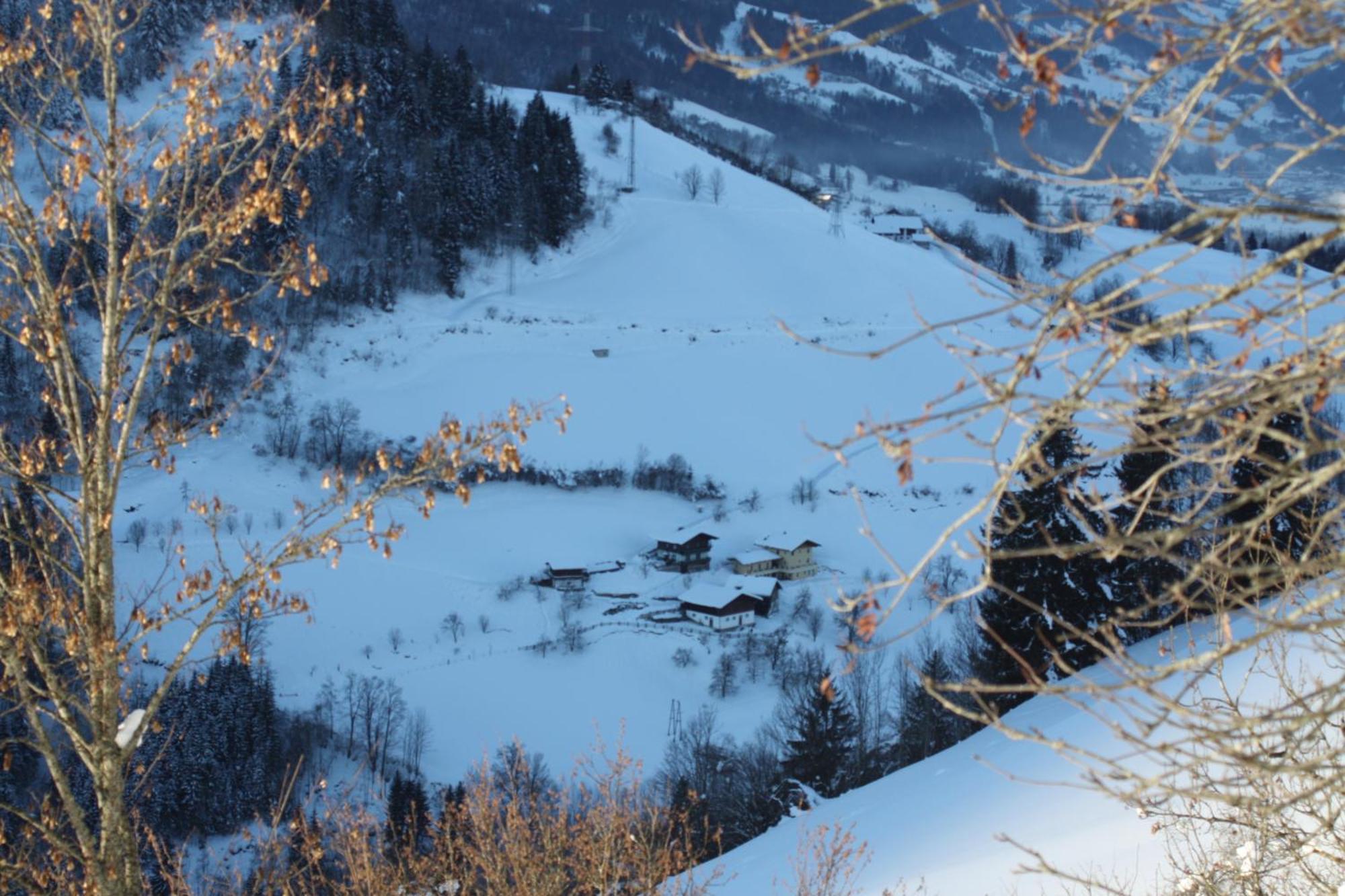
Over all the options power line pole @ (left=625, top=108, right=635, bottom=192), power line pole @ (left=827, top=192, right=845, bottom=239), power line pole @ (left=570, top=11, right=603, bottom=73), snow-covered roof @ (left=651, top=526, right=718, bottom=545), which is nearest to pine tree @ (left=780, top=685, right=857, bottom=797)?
snow-covered roof @ (left=651, top=526, right=718, bottom=545)

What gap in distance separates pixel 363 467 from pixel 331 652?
874 inches

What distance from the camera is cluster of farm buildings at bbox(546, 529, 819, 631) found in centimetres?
2719

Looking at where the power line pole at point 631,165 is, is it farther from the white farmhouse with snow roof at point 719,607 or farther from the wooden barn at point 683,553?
the white farmhouse with snow roof at point 719,607

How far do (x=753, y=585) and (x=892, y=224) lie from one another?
1521 inches

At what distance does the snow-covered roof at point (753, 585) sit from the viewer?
28.2m

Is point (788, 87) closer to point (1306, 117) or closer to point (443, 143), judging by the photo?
point (443, 143)

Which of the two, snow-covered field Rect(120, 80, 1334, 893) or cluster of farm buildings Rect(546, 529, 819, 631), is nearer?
snow-covered field Rect(120, 80, 1334, 893)

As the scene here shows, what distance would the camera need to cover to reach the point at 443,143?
46.2 meters

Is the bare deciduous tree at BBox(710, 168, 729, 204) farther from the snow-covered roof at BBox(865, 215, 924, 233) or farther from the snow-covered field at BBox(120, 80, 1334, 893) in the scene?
the snow-covered roof at BBox(865, 215, 924, 233)

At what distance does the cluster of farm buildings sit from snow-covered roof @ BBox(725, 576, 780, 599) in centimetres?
2

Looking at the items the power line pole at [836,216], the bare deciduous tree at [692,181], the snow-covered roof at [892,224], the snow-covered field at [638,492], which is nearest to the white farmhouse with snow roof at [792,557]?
the snow-covered field at [638,492]

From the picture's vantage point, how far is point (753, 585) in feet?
94.5

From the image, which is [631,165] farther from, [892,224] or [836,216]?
[892,224]

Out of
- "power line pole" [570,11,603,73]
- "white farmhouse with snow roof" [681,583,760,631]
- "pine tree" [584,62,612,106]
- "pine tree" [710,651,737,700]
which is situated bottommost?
"pine tree" [710,651,737,700]
